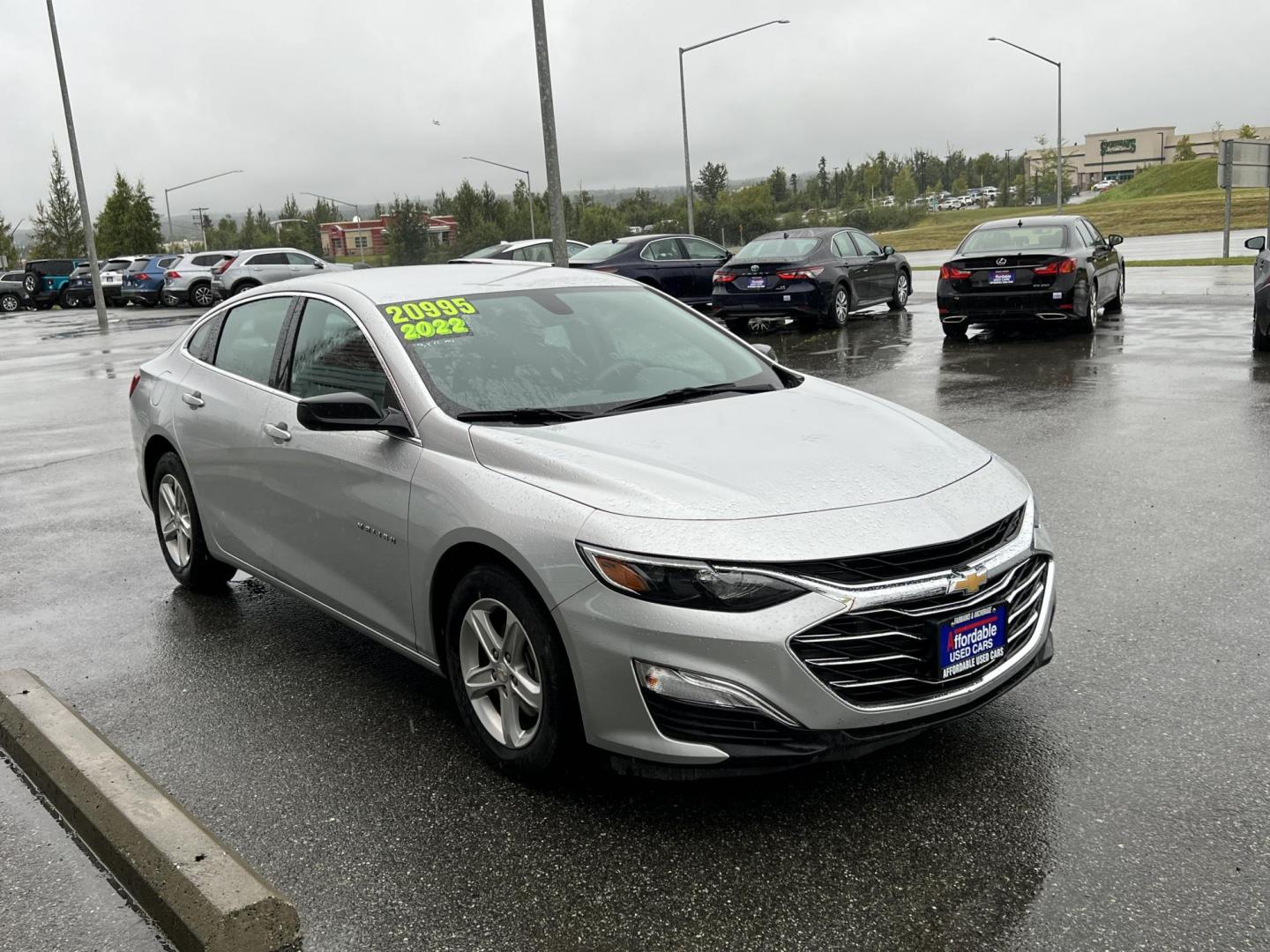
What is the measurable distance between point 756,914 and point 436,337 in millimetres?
2445

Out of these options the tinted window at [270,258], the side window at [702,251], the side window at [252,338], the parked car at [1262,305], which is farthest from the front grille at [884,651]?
the tinted window at [270,258]

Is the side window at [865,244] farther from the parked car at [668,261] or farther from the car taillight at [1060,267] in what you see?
the car taillight at [1060,267]

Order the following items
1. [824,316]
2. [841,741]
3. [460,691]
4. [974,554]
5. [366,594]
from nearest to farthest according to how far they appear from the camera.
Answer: [841,741] < [974,554] < [460,691] < [366,594] < [824,316]

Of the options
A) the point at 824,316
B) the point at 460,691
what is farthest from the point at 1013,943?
the point at 824,316

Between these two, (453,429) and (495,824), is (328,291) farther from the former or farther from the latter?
(495,824)

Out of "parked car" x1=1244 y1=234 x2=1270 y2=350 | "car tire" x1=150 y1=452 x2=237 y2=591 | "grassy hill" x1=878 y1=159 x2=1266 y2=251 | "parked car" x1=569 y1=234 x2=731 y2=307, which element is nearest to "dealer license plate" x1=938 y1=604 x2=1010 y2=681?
"car tire" x1=150 y1=452 x2=237 y2=591

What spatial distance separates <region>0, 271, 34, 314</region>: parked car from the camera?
4600 centimetres

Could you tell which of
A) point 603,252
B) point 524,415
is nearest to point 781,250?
point 603,252

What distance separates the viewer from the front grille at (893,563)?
3.31 metres

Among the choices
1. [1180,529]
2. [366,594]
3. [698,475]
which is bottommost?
[1180,529]

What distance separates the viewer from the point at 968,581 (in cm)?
349

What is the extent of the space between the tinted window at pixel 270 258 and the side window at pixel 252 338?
33.1 meters

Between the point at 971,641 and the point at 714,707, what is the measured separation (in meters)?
0.81

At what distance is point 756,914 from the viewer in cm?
309
